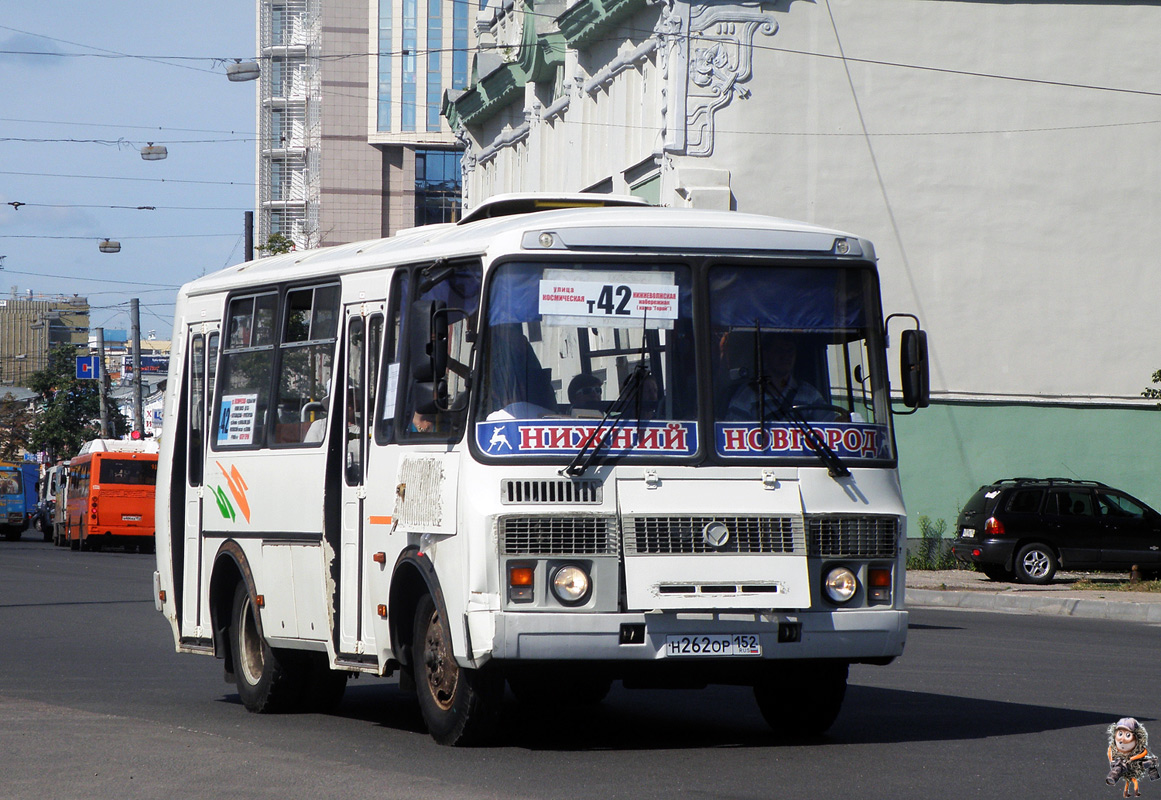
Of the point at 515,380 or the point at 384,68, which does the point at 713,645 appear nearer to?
the point at 515,380

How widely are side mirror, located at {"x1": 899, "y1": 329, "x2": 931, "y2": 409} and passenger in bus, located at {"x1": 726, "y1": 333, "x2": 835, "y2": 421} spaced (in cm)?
64

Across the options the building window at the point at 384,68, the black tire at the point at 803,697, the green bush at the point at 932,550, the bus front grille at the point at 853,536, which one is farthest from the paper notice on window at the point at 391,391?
the building window at the point at 384,68

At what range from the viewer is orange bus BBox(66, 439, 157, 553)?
47.7m

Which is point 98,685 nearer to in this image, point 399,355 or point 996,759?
point 399,355

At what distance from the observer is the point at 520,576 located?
9.08 meters

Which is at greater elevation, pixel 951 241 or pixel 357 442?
pixel 951 241

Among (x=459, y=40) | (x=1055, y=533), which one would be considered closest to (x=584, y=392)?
(x=1055, y=533)

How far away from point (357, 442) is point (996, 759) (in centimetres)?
388

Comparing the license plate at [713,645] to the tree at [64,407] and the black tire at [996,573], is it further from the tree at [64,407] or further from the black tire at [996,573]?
the tree at [64,407]

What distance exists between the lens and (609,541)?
9.16 m

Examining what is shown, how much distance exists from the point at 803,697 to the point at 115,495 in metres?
39.7

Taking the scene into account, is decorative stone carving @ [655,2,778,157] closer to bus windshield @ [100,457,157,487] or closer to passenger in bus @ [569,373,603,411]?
bus windshield @ [100,457,157,487]

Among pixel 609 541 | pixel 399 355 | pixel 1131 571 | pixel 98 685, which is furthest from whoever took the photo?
pixel 1131 571

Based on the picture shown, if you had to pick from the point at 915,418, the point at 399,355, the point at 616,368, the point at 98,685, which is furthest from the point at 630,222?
the point at 915,418
